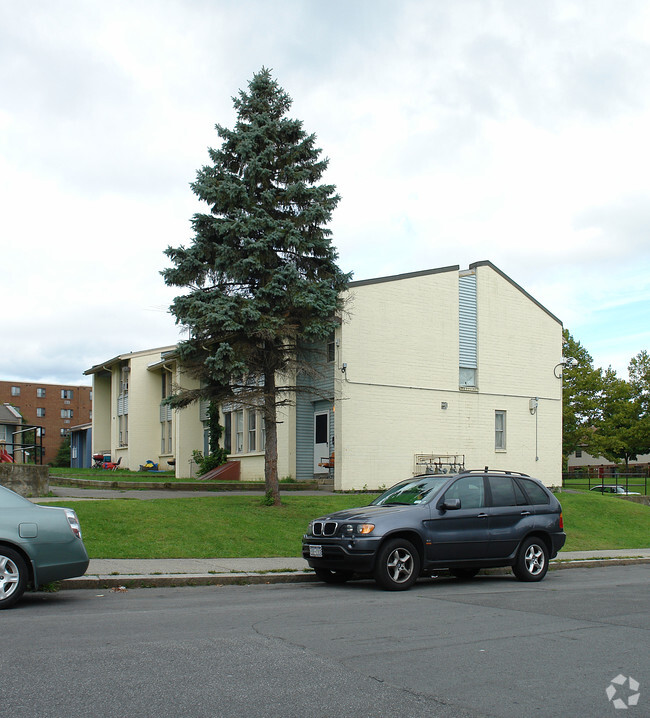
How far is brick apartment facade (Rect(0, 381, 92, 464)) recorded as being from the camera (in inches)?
3898

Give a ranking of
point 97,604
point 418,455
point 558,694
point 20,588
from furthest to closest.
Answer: point 418,455 → point 97,604 → point 20,588 → point 558,694

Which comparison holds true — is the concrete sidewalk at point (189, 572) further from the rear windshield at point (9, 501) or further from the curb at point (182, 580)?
the rear windshield at point (9, 501)

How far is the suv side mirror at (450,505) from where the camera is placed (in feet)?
38.8

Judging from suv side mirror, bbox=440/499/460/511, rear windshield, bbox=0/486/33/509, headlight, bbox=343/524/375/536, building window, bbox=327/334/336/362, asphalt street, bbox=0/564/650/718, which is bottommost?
asphalt street, bbox=0/564/650/718

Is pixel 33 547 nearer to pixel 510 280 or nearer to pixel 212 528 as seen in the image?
pixel 212 528

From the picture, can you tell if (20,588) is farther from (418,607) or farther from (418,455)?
(418,455)

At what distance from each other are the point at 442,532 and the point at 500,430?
19935 mm

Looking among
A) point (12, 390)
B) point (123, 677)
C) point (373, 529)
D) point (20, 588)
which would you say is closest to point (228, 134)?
point (373, 529)

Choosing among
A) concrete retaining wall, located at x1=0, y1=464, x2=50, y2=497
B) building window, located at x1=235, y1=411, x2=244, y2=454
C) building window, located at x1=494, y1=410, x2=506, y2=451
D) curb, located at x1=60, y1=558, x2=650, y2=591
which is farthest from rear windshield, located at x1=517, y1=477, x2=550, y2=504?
building window, located at x1=235, y1=411, x2=244, y2=454

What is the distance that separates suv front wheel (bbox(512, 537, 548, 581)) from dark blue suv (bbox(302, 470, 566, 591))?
0.02 m

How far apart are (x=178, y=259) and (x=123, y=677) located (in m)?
14.8

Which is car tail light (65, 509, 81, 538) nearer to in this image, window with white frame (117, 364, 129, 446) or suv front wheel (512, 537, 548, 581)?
suv front wheel (512, 537, 548, 581)

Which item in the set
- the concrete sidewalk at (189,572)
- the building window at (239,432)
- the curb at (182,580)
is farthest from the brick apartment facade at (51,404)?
the curb at (182,580)

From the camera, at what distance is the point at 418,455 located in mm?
28391
